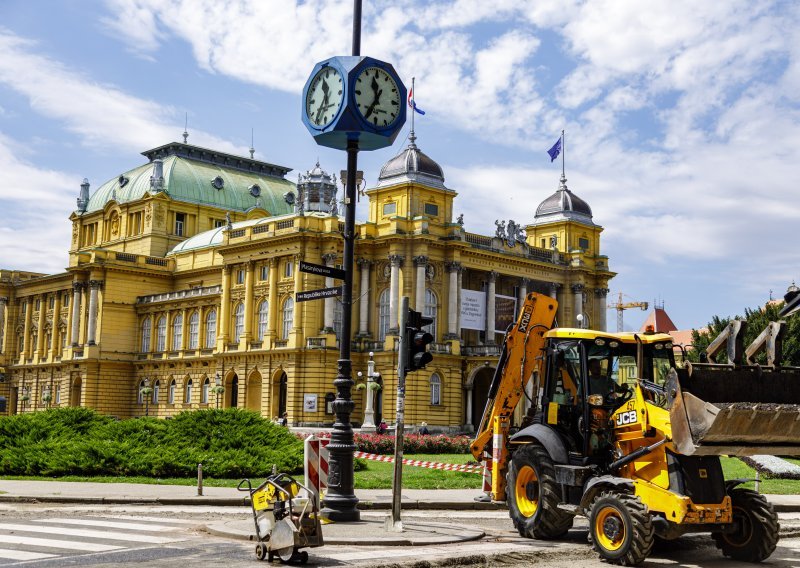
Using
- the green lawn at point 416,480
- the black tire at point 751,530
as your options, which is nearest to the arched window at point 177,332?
the green lawn at point 416,480

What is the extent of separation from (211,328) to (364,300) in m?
14.3

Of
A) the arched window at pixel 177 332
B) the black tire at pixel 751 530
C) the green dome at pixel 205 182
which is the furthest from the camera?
the green dome at pixel 205 182

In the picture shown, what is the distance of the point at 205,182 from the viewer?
90000mm

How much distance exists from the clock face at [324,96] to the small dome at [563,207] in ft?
A: 205

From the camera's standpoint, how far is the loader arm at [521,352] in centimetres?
1619

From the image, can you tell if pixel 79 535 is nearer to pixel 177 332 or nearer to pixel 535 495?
pixel 535 495

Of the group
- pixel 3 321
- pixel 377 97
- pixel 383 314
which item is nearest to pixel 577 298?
pixel 383 314

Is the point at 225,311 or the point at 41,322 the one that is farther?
the point at 41,322

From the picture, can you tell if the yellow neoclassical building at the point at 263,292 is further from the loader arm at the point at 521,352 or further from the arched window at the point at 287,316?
the loader arm at the point at 521,352

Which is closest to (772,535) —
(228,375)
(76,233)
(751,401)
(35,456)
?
(751,401)

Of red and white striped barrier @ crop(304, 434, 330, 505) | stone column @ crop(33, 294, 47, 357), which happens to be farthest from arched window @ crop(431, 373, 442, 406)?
red and white striped barrier @ crop(304, 434, 330, 505)

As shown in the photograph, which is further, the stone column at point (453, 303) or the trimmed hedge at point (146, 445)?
the stone column at point (453, 303)

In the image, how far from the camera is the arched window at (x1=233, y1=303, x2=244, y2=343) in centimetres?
Answer: 6988

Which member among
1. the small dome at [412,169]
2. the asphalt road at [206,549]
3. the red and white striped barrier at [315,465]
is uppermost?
the small dome at [412,169]
